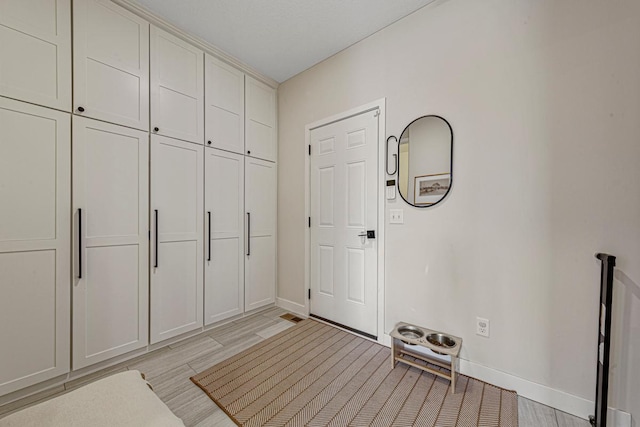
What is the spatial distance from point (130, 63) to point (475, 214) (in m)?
2.87

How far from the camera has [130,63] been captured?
2057 mm

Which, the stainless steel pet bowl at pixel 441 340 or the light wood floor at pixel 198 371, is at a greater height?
the stainless steel pet bowl at pixel 441 340

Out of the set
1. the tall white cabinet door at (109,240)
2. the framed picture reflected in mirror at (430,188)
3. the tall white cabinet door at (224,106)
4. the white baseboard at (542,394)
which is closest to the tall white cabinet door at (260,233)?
the tall white cabinet door at (224,106)

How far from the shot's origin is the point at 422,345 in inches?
69.6

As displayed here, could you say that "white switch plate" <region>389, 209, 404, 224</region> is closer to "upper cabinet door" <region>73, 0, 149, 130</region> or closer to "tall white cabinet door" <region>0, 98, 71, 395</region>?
"upper cabinet door" <region>73, 0, 149, 130</region>

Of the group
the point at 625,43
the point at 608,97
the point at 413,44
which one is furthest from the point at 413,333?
the point at 413,44

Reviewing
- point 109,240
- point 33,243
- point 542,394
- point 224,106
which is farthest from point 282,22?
point 542,394

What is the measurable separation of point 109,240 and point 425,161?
2503 millimetres

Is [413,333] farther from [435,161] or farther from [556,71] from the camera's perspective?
[556,71]

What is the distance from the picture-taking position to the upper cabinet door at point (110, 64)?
183 centimetres

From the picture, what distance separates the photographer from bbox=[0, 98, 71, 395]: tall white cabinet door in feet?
5.16

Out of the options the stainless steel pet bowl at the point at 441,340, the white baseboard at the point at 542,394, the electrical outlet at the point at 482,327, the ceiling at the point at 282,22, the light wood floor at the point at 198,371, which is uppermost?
the ceiling at the point at 282,22

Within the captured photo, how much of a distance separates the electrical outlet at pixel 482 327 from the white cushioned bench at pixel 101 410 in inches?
72.8

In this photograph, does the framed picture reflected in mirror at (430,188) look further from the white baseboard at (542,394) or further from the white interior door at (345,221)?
the white baseboard at (542,394)
